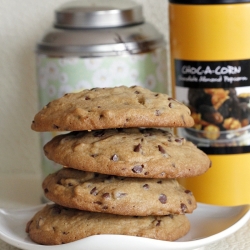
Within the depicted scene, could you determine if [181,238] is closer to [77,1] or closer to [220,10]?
[220,10]

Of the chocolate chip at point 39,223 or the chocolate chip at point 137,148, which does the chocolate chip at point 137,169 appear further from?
the chocolate chip at point 39,223

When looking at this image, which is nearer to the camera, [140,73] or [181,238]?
[181,238]

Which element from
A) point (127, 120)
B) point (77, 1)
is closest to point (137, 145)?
point (127, 120)

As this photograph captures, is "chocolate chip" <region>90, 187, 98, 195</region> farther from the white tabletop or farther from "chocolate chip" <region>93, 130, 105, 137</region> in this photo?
the white tabletop

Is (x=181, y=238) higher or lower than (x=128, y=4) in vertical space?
lower

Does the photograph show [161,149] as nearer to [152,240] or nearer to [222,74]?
[152,240]

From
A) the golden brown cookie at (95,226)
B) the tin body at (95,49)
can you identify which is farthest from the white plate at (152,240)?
the tin body at (95,49)

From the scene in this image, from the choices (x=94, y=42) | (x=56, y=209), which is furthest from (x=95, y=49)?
(x=56, y=209)
